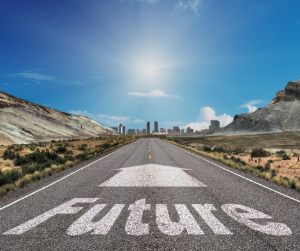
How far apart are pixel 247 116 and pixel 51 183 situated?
141 metres

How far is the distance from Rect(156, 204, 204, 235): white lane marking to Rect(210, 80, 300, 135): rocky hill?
118 metres

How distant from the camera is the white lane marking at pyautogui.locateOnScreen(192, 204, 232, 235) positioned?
12.3ft

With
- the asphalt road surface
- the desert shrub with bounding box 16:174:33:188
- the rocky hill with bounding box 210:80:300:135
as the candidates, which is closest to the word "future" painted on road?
the asphalt road surface

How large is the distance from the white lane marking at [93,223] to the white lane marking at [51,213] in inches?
20.1

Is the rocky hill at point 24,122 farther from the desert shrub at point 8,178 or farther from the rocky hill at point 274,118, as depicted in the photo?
the rocky hill at point 274,118

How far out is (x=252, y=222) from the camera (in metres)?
4.13

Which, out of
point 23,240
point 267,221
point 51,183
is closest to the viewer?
point 23,240

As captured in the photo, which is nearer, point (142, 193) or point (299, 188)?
point (142, 193)

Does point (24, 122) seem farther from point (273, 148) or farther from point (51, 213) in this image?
point (51, 213)

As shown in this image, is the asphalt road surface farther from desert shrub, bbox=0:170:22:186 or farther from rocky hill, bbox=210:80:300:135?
rocky hill, bbox=210:80:300:135

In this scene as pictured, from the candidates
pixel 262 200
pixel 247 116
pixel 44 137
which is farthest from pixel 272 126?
pixel 262 200

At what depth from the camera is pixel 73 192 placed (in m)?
6.45

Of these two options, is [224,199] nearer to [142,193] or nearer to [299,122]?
[142,193]

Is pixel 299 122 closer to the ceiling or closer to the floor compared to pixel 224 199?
closer to the ceiling
